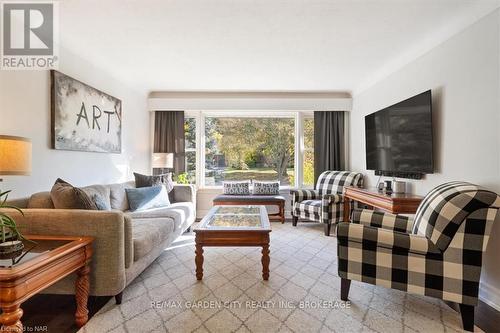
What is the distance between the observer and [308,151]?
4.96m

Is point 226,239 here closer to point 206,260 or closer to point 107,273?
point 206,260

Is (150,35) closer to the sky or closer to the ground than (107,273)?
closer to the sky

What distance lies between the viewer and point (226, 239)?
2.23 m

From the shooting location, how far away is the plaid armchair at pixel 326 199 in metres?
3.66

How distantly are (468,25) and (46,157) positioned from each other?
4.14m

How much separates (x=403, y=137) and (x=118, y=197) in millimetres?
3508

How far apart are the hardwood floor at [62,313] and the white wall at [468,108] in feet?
0.68

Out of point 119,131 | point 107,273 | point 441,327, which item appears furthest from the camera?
point 119,131

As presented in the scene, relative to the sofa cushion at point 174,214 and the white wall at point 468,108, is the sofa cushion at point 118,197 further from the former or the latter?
the white wall at point 468,108

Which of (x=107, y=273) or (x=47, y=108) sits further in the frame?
(x=47, y=108)

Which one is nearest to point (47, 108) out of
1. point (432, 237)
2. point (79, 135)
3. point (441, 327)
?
point (79, 135)

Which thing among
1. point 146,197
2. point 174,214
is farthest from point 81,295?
point 146,197

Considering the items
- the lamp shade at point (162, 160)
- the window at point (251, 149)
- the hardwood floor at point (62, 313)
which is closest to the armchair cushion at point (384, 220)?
the hardwood floor at point (62, 313)

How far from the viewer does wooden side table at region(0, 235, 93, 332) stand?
45.9 inches
